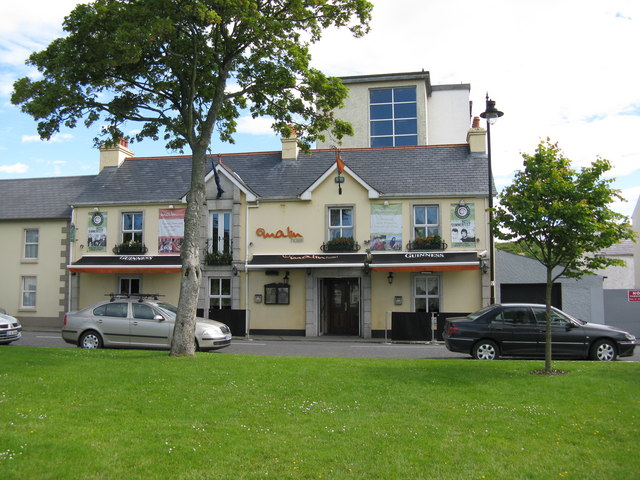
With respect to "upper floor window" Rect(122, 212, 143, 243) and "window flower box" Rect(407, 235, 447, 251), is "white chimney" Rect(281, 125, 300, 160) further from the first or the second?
"window flower box" Rect(407, 235, 447, 251)

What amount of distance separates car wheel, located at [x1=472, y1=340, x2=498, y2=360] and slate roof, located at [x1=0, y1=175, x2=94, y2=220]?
20586 mm

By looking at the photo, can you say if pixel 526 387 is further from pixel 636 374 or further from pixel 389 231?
pixel 389 231

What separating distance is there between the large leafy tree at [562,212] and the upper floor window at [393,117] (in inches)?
986

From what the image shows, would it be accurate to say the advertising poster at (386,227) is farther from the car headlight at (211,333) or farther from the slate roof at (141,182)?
the car headlight at (211,333)

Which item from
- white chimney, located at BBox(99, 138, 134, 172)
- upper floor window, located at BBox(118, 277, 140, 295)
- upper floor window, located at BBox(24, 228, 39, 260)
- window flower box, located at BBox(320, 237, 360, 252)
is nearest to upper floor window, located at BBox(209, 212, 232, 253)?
upper floor window, located at BBox(118, 277, 140, 295)

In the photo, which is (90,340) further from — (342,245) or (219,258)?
(342,245)

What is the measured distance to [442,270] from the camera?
2298 centimetres

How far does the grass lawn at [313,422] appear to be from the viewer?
5.79m

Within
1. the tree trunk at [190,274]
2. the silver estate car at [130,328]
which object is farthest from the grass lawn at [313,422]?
the silver estate car at [130,328]

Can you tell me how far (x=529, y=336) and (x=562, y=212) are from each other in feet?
15.6

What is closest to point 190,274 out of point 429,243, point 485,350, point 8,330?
point 8,330

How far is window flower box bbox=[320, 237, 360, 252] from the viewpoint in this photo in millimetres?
24688

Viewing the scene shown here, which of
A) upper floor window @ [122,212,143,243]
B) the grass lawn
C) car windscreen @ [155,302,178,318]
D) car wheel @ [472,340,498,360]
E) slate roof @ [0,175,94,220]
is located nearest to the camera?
the grass lawn

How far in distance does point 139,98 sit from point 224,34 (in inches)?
127
